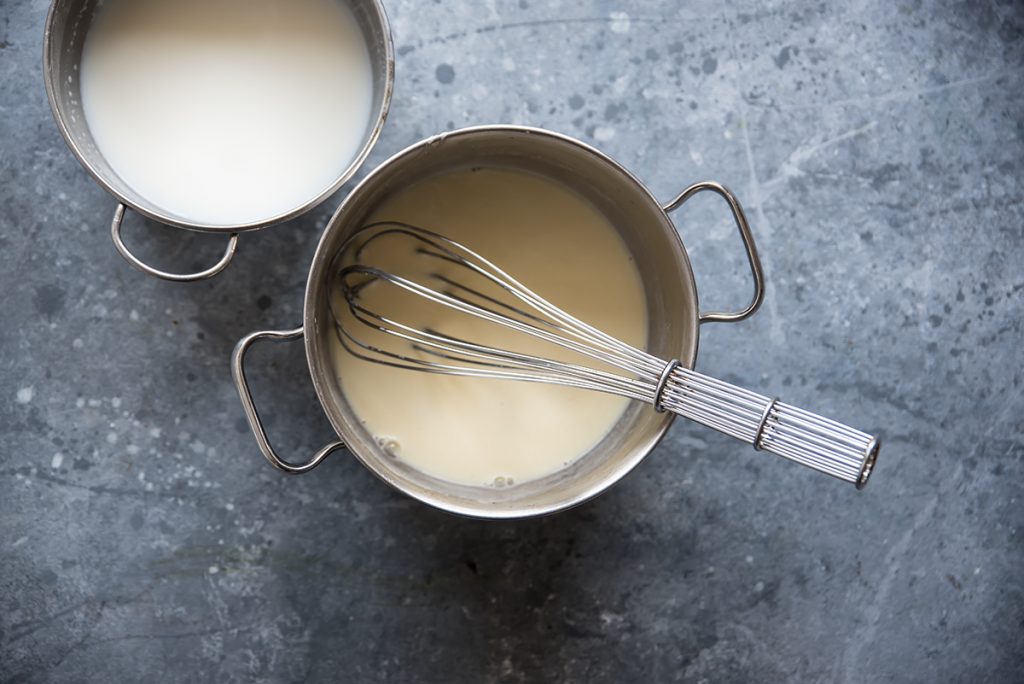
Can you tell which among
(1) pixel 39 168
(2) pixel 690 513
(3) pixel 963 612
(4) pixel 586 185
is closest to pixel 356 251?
(4) pixel 586 185

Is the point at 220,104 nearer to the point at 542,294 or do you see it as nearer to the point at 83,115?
the point at 83,115

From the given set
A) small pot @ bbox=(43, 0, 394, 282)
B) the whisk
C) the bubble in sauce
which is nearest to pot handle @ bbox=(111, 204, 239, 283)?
small pot @ bbox=(43, 0, 394, 282)

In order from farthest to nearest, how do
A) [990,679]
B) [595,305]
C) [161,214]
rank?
1. [990,679]
2. [595,305]
3. [161,214]

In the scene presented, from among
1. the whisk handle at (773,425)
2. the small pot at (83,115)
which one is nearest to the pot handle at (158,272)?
the small pot at (83,115)

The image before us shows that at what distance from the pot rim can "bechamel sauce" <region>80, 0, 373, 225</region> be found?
5cm

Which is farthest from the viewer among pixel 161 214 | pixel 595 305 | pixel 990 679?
pixel 990 679

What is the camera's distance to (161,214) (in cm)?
79

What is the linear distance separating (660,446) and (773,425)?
24 cm

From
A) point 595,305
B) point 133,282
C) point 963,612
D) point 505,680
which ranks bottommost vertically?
point 505,680

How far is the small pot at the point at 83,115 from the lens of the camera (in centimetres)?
78

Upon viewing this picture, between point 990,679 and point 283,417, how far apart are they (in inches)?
31.7

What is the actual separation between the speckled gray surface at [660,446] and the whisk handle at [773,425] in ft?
0.66

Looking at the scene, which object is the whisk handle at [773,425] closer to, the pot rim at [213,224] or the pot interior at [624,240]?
the pot interior at [624,240]

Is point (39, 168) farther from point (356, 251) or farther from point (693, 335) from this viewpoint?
point (693, 335)
